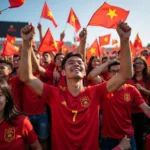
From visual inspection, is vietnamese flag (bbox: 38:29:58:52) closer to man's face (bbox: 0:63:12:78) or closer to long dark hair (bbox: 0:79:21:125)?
man's face (bbox: 0:63:12:78)

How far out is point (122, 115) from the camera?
3127mm

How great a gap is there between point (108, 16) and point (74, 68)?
1846 millimetres

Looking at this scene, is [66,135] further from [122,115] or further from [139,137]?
[139,137]

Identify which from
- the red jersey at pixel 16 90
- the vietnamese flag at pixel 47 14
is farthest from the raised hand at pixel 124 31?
the vietnamese flag at pixel 47 14

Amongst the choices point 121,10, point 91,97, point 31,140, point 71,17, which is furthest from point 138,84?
point 71,17

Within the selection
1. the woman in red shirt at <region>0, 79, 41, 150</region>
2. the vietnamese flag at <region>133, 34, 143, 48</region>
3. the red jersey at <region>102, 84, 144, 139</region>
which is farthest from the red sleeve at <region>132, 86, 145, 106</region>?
the vietnamese flag at <region>133, 34, 143, 48</region>

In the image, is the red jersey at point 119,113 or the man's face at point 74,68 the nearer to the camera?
the man's face at point 74,68

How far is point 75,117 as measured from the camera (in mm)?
2295

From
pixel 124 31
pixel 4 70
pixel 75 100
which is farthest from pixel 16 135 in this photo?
pixel 4 70

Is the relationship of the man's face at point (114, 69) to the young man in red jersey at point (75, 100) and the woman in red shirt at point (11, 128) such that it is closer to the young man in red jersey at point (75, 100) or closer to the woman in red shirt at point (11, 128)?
the young man in red jersey at point (75, 100)

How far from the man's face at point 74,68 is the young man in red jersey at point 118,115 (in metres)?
0.72

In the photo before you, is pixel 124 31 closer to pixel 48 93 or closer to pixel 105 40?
pixel 48 93

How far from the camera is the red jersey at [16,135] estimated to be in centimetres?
209

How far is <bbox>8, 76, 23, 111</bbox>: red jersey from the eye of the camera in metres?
3.67
